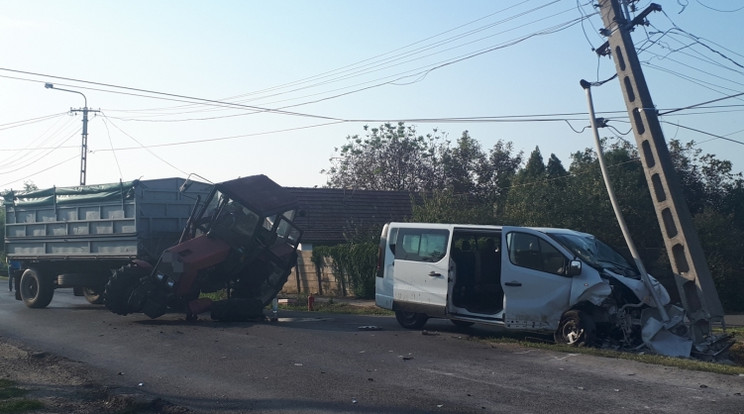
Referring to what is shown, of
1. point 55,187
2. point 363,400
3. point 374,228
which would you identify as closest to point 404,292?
point 363,400

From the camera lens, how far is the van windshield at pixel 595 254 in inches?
491

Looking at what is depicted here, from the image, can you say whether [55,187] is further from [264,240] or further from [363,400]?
[363,400]

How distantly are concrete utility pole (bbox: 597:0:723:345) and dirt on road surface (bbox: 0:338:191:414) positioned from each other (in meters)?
9.00

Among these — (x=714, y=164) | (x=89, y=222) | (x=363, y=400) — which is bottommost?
(x=363, y=400)

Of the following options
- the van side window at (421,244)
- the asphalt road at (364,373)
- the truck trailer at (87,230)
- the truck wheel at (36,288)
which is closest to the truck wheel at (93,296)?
the truck trailer at (87,230)

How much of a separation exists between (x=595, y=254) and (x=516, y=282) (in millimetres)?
1410

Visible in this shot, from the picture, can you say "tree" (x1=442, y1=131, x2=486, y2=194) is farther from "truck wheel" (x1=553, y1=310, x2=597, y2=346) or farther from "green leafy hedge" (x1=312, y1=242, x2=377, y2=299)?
"truck wheel" (x1=553, y1=310, x2=597, y2=346)

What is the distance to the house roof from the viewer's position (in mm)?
30234

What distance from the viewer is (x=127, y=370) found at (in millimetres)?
10516

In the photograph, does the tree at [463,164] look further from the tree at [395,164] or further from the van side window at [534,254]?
the van side window at [534,254]

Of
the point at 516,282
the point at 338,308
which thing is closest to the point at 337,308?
the point at 338,308

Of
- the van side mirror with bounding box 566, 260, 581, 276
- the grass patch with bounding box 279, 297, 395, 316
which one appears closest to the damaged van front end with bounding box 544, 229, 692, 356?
the van side mirror with bounding box 566, 260, 581, 276

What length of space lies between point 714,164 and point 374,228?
14.5 metres

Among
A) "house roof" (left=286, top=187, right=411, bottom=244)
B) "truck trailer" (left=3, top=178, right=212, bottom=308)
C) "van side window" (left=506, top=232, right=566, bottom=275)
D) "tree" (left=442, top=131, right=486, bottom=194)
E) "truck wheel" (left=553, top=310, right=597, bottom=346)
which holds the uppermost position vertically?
"tree" (left=442, top=131, right=486, bottom=194)
